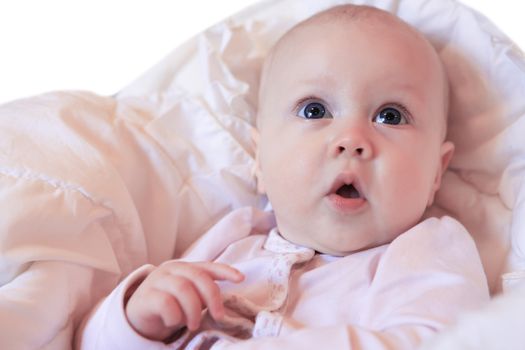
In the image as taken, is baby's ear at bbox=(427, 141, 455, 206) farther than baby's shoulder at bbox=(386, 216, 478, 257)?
Yes

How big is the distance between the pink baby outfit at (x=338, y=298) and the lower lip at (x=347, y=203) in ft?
0.27

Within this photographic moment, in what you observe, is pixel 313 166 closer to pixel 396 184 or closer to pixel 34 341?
pixel 396 184

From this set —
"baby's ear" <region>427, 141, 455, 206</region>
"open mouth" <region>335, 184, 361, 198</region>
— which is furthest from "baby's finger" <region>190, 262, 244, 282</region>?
"baby's ear" <region>427, 141, 455, 206</region>

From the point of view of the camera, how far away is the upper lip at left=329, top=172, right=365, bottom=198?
1.09m

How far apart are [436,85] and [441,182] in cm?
22

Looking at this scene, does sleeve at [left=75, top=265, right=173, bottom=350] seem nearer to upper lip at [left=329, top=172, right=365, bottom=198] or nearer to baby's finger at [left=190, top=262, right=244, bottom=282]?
baby's finger at [left=190, top=262, right=244, bottom=282]

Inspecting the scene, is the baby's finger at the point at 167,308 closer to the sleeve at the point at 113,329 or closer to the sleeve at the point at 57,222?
the sleeve at the point at 113,329

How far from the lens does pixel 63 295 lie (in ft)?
3.72

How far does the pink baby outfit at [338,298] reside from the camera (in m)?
0.94

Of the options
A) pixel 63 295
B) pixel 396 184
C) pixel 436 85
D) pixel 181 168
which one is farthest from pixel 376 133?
pixel 63 295

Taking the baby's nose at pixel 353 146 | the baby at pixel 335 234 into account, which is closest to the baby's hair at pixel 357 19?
the baby at pixel 335 234

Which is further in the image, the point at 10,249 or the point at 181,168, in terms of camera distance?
the point at 181,168

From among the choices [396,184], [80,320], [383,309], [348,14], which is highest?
[348,14]

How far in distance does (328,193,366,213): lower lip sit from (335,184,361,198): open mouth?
1cm
